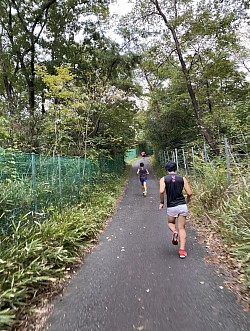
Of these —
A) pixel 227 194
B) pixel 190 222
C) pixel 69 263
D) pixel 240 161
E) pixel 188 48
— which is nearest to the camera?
pixel 69 263

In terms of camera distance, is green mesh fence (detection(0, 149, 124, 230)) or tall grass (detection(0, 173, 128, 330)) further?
green mesh fence (detection(0, 149, 124, 230))

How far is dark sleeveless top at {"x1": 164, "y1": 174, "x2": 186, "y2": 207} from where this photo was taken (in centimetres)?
404

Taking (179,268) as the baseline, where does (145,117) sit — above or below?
above

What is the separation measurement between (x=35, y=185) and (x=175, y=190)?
2751 millimetres

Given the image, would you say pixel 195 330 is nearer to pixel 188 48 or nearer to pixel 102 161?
pixel 102 161

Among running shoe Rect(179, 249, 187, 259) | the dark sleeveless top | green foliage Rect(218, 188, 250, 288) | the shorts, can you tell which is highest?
the dark sleeveless top

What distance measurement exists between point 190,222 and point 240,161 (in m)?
2.08

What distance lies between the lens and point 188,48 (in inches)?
429

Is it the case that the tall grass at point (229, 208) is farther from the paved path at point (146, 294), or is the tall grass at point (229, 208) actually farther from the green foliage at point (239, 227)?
the paved path at point (146, 294)

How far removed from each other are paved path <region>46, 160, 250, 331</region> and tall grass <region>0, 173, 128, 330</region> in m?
0.32

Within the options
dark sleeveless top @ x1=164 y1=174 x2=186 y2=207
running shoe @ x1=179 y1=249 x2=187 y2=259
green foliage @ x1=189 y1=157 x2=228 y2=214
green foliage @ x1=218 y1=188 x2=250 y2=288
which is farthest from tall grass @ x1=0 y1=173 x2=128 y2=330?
green foliage @ x1=189 y1=157 x2=228 y2=214

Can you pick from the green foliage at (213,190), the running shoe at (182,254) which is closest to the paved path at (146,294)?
the running shoe at (182,254)

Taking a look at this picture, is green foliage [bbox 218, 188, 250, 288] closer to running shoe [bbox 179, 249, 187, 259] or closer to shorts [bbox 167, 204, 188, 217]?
running shoe [bbox 179, 249, 187, 259]

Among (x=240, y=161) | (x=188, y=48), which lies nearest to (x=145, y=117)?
(x=188, y=48)
